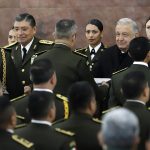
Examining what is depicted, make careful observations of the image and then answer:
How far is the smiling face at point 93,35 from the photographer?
806 centimetres

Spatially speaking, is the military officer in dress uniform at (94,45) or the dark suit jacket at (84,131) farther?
the military officer in dress uniform at (94,45)

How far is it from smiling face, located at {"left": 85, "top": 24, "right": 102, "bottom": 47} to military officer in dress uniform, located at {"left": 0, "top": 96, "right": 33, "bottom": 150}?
361 centimetres

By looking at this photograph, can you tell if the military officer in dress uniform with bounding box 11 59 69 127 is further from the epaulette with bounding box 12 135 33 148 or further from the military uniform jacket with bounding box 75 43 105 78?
the military uniform jacket with bounding box 75 43 105 78

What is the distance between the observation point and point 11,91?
6641mm

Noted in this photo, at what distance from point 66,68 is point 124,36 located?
1367mm

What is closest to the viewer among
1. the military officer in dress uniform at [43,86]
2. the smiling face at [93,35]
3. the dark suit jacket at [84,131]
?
the dark suit jacket at [84,131]

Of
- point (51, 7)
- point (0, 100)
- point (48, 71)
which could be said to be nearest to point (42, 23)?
point (51, 7)

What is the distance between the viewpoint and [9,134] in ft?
14.4

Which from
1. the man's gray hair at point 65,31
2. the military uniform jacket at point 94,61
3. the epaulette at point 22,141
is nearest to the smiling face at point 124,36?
the military uniform jacket at point 94,61

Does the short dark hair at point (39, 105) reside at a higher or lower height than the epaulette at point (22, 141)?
higher

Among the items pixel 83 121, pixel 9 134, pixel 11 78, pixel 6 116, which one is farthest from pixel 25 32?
pixel 9 134

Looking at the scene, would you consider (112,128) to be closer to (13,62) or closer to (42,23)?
(13,62)

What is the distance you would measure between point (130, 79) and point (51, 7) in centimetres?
468

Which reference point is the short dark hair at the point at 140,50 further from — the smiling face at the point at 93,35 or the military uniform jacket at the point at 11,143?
the smiling face at the point at 93,35
